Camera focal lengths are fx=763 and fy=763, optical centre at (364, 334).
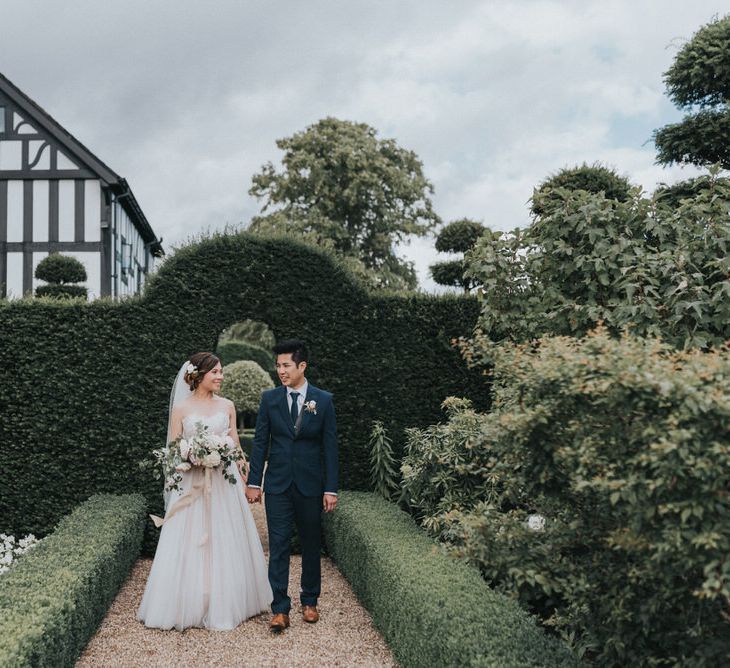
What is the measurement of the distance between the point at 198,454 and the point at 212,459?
0.38 ft

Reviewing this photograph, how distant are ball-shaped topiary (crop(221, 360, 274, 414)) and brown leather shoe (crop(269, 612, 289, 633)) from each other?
52.1 ft

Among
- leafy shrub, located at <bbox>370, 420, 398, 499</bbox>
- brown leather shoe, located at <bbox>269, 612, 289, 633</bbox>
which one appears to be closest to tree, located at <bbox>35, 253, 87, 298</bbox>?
leafy shrub, located at <bbox>370, 420, 398, 499</bbox>

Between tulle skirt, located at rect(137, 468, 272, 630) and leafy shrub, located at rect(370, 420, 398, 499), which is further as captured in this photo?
leafy shrub, located at rect(370, 420, 398, 499)

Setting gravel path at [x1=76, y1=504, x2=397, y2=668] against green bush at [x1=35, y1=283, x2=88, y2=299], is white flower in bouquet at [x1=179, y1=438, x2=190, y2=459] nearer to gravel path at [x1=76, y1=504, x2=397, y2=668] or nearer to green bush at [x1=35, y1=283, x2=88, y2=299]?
gravel path at [x1=76, y1=504, x2=397, y2=668]

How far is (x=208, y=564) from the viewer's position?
591 cm

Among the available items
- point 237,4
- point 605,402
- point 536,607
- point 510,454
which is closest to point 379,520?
Answer: point 536,607

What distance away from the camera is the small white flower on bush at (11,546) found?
7.52 m

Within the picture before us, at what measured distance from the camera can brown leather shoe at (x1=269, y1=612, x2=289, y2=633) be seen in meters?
5.63

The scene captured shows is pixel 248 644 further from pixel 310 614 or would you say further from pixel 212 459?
pixel 212 459

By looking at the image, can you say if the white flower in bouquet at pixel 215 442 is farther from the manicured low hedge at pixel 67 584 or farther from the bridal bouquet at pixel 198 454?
the manicured low hedge at pixel 67 584

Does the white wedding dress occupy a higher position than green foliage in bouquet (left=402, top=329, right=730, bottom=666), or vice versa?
green foliage in bouquet (left=402, top=329, right=730, bottom=666)

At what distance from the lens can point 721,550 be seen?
266 centimetres

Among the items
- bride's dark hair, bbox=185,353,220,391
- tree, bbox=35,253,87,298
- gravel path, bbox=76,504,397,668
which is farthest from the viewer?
tree, bbox=35,253,87,298

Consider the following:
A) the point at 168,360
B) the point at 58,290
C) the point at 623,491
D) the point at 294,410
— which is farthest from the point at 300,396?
the point at 58,290
